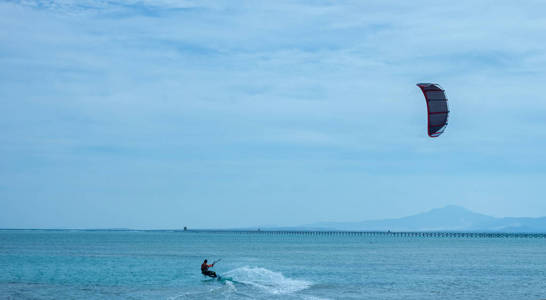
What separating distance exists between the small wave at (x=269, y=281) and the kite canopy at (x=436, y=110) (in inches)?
532

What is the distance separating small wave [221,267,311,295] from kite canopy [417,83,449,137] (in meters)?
13.5

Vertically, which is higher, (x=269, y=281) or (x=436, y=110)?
(x=436, y=110)

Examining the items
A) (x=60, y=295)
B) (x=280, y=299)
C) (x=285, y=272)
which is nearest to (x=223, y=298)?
(x=280, y=299)

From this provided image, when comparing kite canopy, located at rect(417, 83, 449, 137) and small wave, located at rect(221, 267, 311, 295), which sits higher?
kite canopy, located at rect(417, 83, 449, 137)

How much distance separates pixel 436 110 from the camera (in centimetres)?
2458

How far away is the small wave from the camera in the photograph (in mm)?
35763

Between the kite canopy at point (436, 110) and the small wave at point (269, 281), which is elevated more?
the kite canopy at point (436, 110)

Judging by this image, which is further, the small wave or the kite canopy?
the small wave

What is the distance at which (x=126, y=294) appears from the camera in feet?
110

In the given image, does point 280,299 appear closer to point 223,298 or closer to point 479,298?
point 223,298

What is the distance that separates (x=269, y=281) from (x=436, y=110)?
1948cm

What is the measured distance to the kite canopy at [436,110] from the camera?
24422mm

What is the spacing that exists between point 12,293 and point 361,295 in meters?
17.5

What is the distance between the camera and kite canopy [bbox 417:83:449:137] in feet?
80.1
